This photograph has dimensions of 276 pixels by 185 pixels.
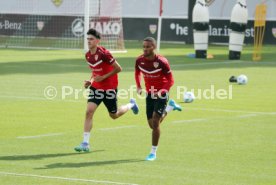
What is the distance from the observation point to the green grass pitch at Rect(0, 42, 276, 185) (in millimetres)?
12617

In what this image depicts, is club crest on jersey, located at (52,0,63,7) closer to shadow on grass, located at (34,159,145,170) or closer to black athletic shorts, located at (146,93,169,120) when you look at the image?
black athletic shorts, located at (146,93,169,120)

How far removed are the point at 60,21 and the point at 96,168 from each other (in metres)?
34.4

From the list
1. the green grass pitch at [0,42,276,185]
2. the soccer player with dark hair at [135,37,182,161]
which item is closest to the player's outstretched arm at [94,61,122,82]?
the soccer player with dark hair at [135,37,182,161]

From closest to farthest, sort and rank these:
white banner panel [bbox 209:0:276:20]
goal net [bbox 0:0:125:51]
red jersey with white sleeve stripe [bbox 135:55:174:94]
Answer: red jersey with white sleeve stripe [bbox 135:55:174:94], goal net [bbox 0:0:125:51], white banner panel [bbox 209:0:276:20]

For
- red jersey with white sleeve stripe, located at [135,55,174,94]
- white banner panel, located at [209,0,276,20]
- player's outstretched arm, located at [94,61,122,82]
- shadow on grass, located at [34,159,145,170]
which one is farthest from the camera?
white banner panel, located at [209,0,276,20]

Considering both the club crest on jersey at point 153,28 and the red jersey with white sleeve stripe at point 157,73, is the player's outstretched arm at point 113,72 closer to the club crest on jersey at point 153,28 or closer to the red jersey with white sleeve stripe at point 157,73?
the red jersey with white sleeve stripe at point 157,73

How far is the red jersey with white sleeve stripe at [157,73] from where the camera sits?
14.8 metres

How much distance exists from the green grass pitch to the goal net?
1482cm

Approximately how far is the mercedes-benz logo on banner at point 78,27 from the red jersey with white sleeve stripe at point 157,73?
3038cm

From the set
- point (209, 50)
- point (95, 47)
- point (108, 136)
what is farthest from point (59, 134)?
point (209, 50)

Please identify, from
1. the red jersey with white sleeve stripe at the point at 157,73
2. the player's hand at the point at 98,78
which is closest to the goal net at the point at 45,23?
the player's hand at the point at 98,78

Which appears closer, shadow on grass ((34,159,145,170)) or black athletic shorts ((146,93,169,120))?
shadow on grass ((34,159,145,170))

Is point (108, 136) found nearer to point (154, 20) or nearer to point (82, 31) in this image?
point (82, 31)

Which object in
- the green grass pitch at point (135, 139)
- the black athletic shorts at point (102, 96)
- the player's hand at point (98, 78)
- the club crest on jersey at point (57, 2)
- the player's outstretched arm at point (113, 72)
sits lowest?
the club crest on jersey at point (57, 2)
